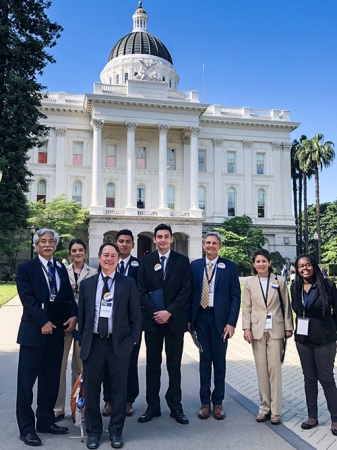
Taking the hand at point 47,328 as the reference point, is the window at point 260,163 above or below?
above

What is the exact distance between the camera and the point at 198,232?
4356 centimetres

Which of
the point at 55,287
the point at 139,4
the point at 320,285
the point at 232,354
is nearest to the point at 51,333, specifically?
the point at 55,287

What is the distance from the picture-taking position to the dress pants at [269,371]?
558 cm

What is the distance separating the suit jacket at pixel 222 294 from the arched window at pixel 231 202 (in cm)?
4409

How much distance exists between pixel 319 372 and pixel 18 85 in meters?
13.7

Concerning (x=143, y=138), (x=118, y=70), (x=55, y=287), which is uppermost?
(x=118, y=70)

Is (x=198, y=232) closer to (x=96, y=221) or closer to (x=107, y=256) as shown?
(x=96, y=221)

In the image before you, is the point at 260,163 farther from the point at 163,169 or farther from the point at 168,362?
the point at 168,362

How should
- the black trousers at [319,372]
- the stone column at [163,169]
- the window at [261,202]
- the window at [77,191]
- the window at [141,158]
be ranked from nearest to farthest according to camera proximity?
the black trousers at [319,372] < the stone column at [163,169] < the window at [77,191] < the window at [141,158] < the window at [261,202]

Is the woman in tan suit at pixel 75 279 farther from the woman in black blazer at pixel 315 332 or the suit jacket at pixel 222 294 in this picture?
the woman in black blazer at pixel 315 332

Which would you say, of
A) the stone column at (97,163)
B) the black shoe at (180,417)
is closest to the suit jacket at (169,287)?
the black shoe at (180,417)

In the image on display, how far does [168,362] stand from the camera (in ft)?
19.2

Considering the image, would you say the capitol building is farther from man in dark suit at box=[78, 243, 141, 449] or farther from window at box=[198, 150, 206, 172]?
man in dark suit at box=[78, 243, 141, 449]

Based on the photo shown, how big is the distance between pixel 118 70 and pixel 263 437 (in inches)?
2358
